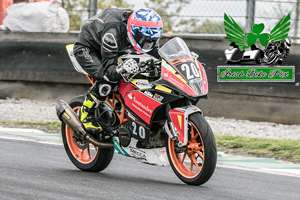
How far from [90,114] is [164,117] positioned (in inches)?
39.2

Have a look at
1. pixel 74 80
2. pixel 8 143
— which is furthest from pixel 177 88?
pixel 74 80

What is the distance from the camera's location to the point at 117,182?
6.18 m

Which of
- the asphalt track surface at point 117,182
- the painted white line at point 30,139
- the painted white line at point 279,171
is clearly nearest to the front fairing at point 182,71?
the asphalt track surface at point 117,182

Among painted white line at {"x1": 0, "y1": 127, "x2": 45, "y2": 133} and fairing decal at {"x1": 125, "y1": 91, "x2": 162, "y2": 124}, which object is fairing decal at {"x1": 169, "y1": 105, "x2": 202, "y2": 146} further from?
painted white line at {"x1": 0, "y1": 127, "x2": 45, "y2": 133}

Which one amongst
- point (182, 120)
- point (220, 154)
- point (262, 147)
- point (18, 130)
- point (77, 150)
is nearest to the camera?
point (182, 120)

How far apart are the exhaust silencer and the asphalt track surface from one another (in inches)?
12.5

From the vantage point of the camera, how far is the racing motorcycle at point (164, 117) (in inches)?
233

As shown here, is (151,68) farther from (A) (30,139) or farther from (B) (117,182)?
(A) (30,139)

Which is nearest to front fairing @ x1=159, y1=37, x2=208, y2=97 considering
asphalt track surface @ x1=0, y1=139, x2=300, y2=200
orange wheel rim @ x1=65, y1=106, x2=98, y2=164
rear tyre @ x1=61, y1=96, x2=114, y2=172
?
asphalt track surface @ x1=0, y1=139, x2=300, y2=200

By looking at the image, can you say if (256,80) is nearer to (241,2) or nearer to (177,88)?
(241,2)

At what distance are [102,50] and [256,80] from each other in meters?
4.99

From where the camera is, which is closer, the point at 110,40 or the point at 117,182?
the point at 117,182

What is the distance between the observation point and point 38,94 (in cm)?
1269

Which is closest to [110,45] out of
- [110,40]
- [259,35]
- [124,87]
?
[110,40]
